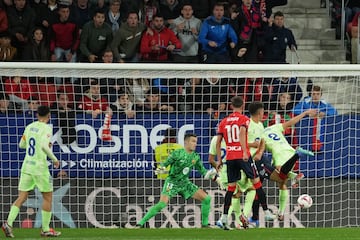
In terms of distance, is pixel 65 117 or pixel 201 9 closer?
pixel 65 117

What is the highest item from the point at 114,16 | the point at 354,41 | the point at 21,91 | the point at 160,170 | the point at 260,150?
the point at 114,16

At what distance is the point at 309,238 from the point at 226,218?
1.43 metres

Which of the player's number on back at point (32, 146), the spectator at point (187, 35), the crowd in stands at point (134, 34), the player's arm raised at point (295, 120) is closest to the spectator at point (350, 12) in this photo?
the crowd in stands at point (134, 34)

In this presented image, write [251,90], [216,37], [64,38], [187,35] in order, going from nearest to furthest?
[251,90] < [216,37] < [64,38] < [187,35]

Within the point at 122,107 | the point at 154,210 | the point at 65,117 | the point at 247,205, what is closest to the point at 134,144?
the point at 122,107

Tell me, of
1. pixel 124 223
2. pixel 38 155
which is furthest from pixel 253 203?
pixel 38 155

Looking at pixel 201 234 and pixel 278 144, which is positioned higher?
pixel 278 144

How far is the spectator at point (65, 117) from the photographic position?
19.2 metres

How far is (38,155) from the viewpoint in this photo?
16.8 metres

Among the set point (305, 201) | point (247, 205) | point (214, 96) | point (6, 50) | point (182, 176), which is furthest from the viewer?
point (6, 50)

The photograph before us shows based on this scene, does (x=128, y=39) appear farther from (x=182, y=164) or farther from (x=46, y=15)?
(x=182, y=164)

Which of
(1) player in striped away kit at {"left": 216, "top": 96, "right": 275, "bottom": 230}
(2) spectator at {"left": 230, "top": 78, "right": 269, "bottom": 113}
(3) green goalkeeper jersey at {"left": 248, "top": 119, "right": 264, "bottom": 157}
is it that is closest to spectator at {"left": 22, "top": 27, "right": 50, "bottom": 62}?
(2) spectator at {"left": 230, "top": 78, "right": 269, "bottom": 113}

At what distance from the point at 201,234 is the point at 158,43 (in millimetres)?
5191

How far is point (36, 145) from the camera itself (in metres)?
16.8
